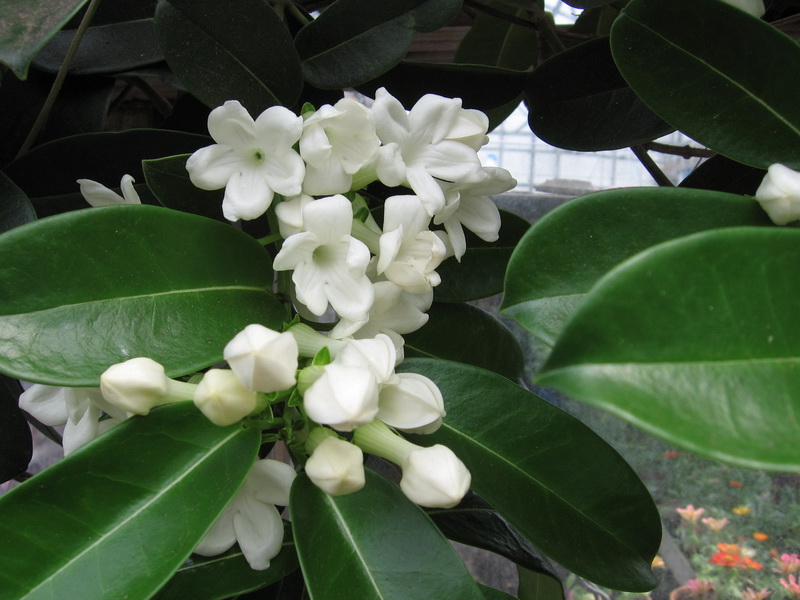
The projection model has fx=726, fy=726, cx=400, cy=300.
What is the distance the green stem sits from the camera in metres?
0.76

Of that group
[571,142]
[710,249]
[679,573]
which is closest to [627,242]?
[710,249]

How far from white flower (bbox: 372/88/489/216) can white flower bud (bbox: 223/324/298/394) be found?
0.20 m

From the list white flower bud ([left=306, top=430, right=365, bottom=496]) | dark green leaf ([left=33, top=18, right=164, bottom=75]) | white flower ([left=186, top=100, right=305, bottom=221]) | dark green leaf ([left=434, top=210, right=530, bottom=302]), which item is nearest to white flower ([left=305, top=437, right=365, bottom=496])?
white flower bud ([left=306, top=430, right=365, bottom=496])

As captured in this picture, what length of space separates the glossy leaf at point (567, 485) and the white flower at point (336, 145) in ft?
0.81

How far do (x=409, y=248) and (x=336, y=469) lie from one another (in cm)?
19

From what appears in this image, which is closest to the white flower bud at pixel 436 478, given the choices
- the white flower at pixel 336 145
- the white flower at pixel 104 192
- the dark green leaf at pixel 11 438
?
the white flower at pixel 336 145

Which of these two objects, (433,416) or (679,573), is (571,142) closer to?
(433,416)

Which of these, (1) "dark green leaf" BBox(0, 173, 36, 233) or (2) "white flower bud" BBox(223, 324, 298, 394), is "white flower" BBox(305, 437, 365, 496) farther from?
(1) "dark green leaf" BBox(0, 173, 36, 233)

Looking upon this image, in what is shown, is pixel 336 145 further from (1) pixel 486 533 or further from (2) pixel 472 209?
(1) pixel 486 533

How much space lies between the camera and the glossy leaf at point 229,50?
0.69 meters

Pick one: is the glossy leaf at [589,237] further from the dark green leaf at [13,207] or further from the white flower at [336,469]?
the dark green leaf at [13,207]

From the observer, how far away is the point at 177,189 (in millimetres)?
684

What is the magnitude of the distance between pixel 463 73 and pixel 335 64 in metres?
0.16

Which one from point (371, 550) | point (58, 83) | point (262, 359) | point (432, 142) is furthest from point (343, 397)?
point (58, 83)
